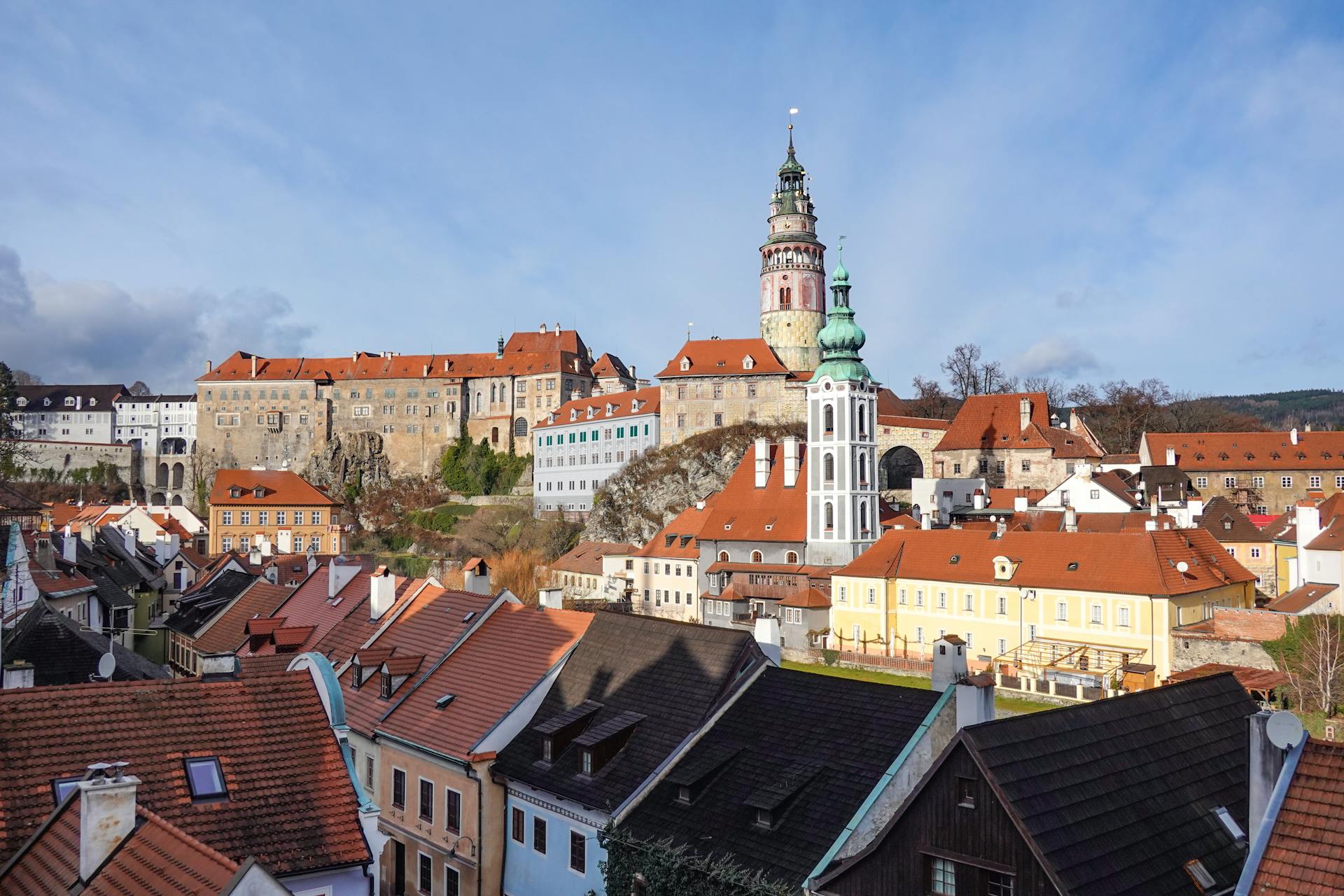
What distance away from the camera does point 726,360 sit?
8544 centimetres

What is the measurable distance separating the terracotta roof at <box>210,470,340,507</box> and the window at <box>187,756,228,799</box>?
213ft

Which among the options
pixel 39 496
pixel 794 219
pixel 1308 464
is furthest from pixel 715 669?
pixel 39 496

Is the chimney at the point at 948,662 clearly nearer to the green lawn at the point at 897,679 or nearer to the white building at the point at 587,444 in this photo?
the green lawn at the point at 897,679

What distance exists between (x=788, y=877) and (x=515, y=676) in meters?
8.13

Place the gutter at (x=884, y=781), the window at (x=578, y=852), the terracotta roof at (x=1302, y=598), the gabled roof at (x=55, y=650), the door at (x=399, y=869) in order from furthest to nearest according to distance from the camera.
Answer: the terracotta roof at (x=1302, y=598) → the door at (x=399, y=869) → the gabled roof at (x=55, y=650) → the window at (x=578, y=852) → the gutter at (x=884, y=781)

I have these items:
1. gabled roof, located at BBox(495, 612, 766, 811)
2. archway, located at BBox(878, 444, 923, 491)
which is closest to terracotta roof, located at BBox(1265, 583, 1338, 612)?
gabled roof, located at BBox(495, 612, 766, 811)

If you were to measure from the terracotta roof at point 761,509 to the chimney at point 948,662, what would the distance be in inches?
1724

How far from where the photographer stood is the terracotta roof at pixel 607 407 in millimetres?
87750

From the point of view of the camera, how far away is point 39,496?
326 ft

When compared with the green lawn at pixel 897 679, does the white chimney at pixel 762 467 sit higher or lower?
higher

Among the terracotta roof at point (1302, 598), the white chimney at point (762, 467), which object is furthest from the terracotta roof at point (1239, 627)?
the white chimney at point (762, 467)

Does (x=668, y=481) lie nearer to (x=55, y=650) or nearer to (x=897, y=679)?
(x=897, y=679)

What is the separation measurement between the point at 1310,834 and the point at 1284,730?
95 cm

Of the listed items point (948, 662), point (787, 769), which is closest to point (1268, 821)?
point (948, 662)
